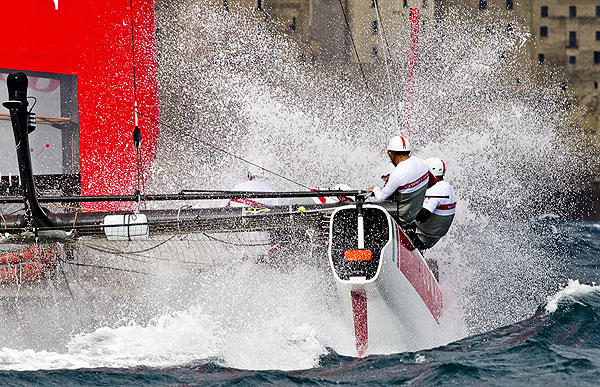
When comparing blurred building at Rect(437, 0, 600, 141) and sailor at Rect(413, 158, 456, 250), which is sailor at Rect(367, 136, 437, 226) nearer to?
sailor at Rect(413, 158, 456, 250)

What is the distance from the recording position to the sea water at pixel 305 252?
378 cm

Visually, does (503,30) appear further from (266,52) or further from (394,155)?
(394,155)

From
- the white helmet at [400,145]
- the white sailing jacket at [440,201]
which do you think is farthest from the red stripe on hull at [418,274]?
the white helmet at [400,145]

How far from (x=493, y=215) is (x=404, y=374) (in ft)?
57.5

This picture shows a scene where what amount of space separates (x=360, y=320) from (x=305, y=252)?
69cm

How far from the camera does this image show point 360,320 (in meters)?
3.87

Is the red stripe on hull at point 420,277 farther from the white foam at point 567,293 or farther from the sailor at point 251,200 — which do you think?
the sailor at point 251,200

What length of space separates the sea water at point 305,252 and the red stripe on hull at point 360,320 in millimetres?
76

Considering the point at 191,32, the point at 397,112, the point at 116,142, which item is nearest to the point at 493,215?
the point at 397,112

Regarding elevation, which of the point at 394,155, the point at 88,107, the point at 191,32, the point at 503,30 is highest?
the point at 503,30

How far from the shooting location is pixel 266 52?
2003cm

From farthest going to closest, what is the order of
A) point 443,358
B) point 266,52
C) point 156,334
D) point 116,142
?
point 266,52, point 116,142, point 156,334, point 443,358

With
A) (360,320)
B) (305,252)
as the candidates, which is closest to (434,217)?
(305,252)

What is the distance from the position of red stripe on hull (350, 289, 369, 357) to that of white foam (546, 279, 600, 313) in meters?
1.93
